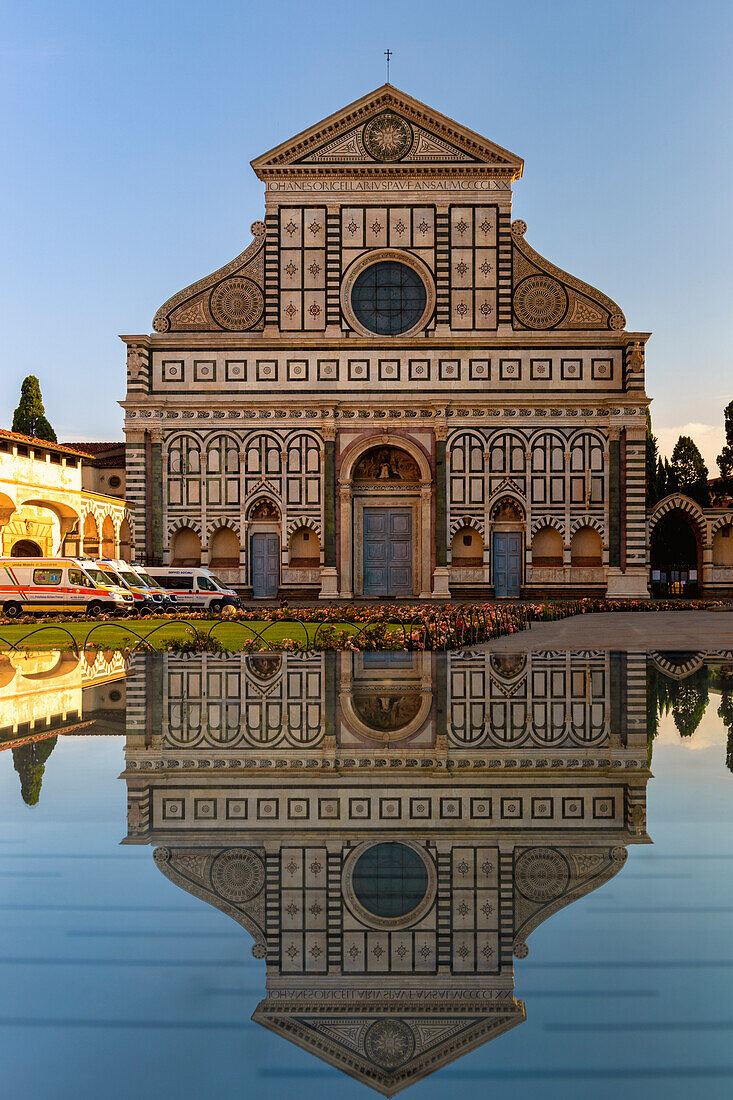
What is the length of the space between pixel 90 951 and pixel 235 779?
2.47 m

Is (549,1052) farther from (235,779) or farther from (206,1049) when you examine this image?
(235,779)

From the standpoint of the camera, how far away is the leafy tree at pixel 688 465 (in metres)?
44.5

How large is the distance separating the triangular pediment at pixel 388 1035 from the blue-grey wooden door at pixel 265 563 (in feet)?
105

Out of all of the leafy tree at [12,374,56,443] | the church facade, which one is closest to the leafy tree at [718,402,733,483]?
the church facade

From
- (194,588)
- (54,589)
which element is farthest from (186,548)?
(54,589)

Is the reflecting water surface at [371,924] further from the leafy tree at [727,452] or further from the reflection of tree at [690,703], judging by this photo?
the leafy tree at [727,452]

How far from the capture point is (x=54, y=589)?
83.8 ft

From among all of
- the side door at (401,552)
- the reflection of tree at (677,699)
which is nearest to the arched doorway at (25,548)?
the side door at (401,552)

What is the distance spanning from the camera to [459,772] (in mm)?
5684

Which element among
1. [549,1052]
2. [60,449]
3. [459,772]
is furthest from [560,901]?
[60,449]

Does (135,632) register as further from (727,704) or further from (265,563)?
(265,563)

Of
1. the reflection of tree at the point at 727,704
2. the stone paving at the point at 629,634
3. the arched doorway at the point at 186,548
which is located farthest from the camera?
the arched doorway at the point at 186,548

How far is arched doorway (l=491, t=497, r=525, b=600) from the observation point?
34375mm

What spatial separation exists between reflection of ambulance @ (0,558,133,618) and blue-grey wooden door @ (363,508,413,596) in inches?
446
